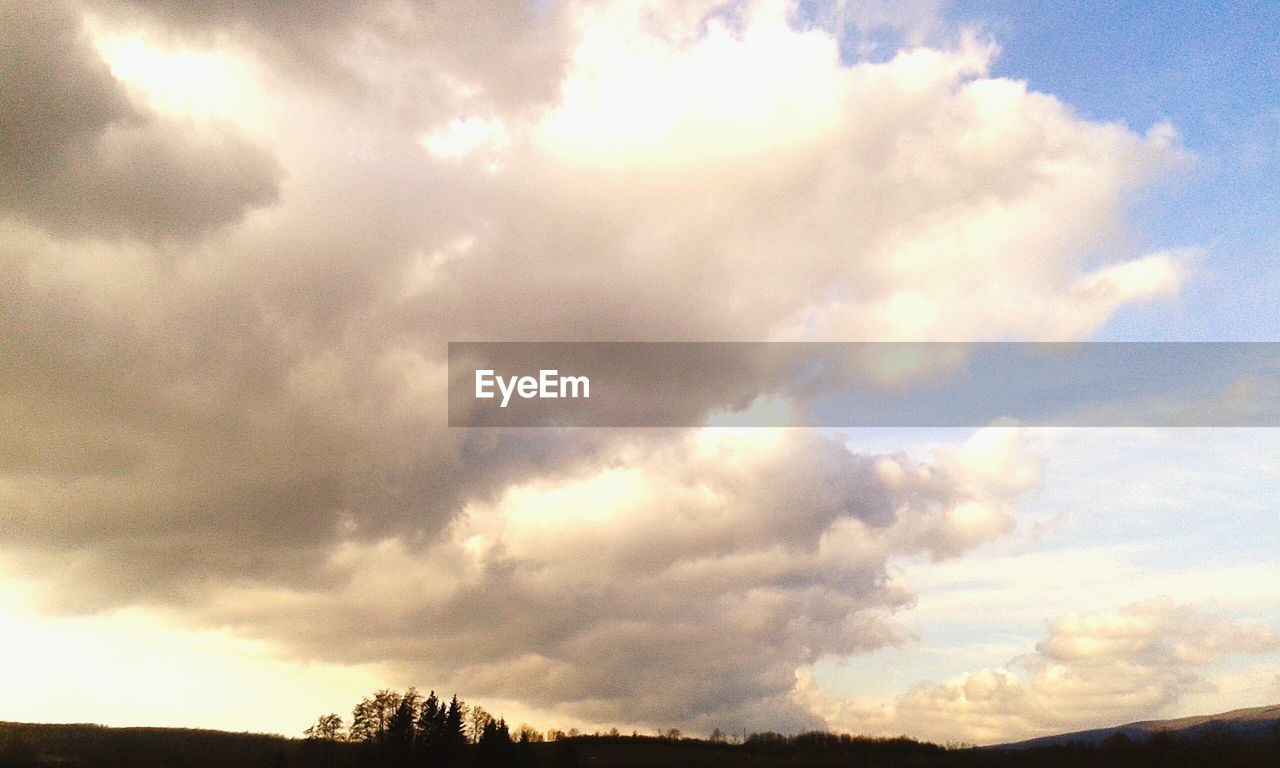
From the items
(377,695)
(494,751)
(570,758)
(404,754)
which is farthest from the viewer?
(570,758)

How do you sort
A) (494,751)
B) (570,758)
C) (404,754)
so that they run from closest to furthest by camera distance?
(404,754) → (494,751) → (570,758)

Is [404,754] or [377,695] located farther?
[377,695]

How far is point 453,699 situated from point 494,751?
9299 millimetres

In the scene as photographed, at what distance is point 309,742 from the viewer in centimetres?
14912

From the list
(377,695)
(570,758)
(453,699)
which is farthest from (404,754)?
(570,758)

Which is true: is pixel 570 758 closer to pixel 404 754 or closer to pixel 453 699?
pixel 453 699

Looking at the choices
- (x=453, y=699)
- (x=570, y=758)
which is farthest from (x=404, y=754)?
(x=570, y=758)

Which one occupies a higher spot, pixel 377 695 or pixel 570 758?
pixel 377 695

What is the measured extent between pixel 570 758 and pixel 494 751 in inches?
2421

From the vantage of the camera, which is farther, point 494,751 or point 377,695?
point 377,695

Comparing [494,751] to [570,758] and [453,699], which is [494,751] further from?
[570,758]

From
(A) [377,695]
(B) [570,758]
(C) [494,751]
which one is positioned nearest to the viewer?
(C) [494,751]

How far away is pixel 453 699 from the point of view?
145m

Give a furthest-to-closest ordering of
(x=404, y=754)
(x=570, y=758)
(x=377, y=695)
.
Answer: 1. (x=570, y=758)
2. (x=377, y=695)
3. (x=404, y=754)
